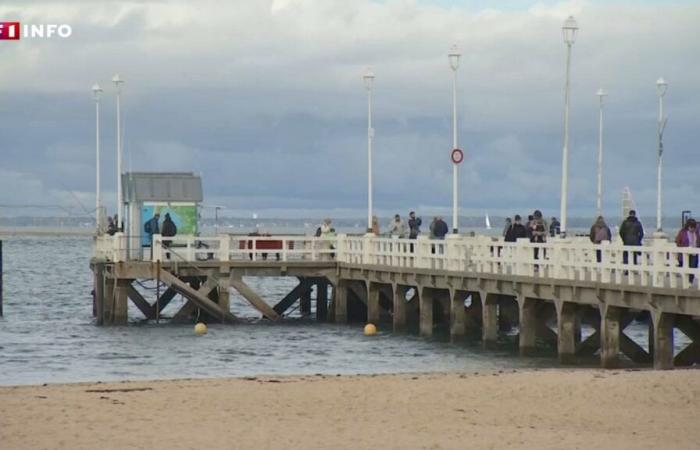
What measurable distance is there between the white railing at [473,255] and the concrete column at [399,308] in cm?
67

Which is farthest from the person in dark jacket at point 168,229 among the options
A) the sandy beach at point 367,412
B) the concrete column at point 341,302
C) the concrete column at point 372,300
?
the sandy beach at point 367,412

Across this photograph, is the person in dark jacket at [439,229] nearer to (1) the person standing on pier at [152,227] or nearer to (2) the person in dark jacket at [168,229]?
(2) the person in dark jacket at [168,229]

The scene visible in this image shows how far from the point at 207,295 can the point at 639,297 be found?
59.9 feet

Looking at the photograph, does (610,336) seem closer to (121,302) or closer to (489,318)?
(489,318)

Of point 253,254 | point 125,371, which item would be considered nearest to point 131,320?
point 253,254

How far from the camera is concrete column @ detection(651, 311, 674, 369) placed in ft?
98.8

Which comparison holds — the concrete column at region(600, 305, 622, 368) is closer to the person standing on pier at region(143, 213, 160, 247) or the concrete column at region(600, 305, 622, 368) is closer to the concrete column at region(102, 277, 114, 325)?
the person standing on pier at region(143, 213, 160, 247)

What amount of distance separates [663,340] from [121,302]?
1990cm

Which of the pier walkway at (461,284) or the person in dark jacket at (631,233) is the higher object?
the person in dark jacket at (631,233)

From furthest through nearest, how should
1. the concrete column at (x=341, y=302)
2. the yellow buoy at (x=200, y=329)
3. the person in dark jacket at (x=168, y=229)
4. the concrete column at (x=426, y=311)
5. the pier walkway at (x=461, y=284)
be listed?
the concrete column at (x=341, y=302) < the person in dark jacket at (x=168, y=229) < the yellow buoy at (x=200, y=329) < the concrete column at (x=426, y=311) < the pier walkway at (x=461, y=284)

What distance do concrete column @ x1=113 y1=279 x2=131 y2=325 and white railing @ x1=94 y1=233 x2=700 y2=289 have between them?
68 cm

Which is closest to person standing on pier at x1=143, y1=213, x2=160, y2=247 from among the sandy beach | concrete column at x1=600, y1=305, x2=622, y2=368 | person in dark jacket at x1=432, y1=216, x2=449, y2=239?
person in dark jacket at x1=432, y1=216, x2=449, y2=239

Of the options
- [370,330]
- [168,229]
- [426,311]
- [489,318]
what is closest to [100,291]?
[168,229]

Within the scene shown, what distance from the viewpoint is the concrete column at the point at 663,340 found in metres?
30.1
